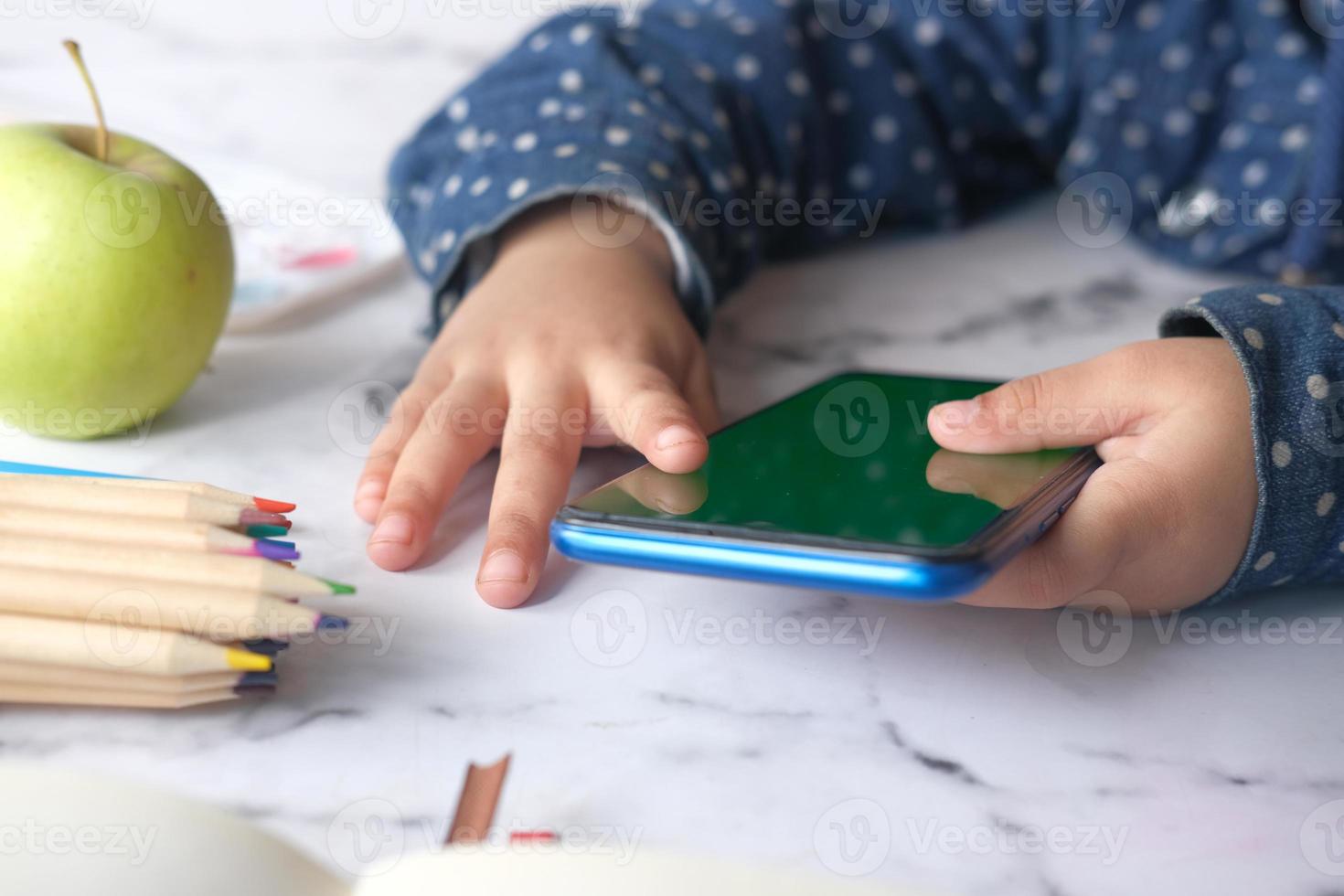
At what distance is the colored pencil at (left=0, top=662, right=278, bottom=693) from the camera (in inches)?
13.3

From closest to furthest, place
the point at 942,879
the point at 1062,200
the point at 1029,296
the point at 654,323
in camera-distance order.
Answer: the point at 942,879
the point at 654,323
the point at 1029,296
the point at 1062,200

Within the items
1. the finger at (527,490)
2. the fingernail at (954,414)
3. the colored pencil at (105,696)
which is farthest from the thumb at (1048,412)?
the colored pencil at (105,696)

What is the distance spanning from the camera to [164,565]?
34 centimetres

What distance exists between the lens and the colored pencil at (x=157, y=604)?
33 cm

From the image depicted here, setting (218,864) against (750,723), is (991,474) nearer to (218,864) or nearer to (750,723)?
(750,723)

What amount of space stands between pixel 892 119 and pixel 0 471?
566 millimetres

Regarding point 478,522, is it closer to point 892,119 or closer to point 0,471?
point 0,471

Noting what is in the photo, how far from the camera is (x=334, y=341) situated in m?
0.65

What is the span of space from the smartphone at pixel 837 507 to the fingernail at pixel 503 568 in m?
0.05

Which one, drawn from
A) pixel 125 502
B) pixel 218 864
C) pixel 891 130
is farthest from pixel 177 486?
pixel 891 130

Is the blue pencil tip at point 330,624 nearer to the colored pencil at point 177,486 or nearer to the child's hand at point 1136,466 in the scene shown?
the colored pencil at point 177,486

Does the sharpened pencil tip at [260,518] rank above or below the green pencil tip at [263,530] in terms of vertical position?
above

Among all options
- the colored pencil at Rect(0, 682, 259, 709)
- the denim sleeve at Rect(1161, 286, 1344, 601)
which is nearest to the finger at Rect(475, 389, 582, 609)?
the colored pencil at Rect(0, 682, 259, 709)

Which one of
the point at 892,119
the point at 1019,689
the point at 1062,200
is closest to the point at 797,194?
the point at 892,119
